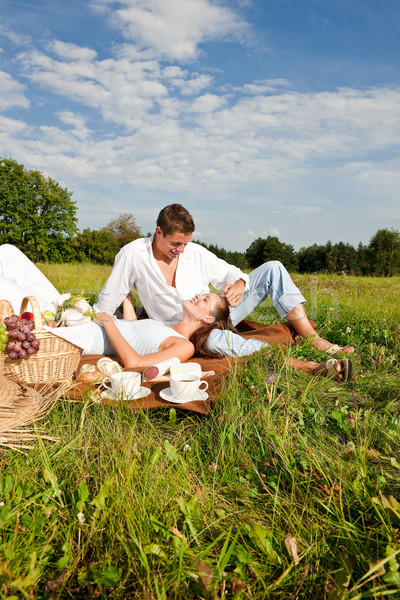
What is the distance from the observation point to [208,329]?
445cm

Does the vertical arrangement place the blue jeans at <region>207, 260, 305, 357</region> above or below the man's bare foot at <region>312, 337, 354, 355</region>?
above

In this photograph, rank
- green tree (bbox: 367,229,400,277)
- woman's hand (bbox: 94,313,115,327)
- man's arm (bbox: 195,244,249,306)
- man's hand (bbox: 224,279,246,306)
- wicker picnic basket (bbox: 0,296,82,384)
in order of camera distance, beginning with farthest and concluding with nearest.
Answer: green tree (bbox: 367,229,400,277)
man's arm (bbox: 195,244,249,306)
man's hand (bbox: 224,279,246,306)
woman's hand (bbox: 94,313,115,327)
wicker picnic basket (bbox: 0,296,82,384)

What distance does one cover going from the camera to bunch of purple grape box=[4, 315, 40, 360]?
3.29 meters

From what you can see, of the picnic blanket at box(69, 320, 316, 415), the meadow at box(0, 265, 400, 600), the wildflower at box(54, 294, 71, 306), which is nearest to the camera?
the meadow at box(0, 265, 400, 600)

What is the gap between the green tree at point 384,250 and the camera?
160 feet

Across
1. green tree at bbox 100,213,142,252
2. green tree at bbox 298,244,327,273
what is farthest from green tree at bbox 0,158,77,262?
green tree at bbox 298,244,327,273

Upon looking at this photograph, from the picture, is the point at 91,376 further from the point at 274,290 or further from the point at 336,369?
the point at 274,290

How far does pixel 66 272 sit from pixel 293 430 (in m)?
9.32

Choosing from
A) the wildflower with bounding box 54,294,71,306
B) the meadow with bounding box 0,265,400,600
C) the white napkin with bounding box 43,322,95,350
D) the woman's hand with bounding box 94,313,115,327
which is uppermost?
the wildflower with bounding box 54,294,71,306

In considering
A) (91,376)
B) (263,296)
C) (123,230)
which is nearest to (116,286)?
(91,376)

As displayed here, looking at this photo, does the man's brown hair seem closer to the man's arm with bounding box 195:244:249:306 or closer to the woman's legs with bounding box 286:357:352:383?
the man's arm with bounding box 195:244:249:306

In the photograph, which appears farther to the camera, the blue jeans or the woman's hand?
the blue jeans

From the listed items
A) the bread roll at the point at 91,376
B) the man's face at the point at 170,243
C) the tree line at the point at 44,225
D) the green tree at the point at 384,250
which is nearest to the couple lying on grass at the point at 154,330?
the bread roll at the point at 91,376

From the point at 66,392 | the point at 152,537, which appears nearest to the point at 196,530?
the point at 152,537
